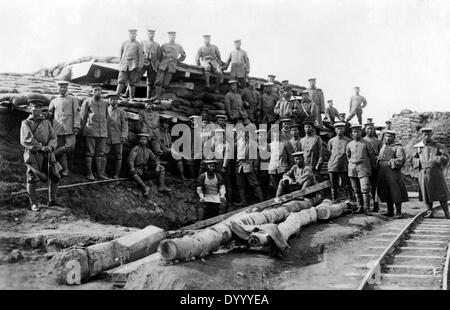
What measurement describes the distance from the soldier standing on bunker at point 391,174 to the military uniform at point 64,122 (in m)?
6.55

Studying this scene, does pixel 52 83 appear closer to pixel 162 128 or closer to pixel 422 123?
pixel 162 128

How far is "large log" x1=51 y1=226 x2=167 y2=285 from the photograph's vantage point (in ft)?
20.2

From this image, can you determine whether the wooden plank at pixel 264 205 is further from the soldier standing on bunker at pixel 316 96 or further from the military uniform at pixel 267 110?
the soldier standing on bunker at pixel 316 96

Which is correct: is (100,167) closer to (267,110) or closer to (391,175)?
(267,110)

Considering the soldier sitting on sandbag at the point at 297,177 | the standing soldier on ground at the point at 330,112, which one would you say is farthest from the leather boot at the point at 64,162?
the standing soldier on ground at the point at 330,112

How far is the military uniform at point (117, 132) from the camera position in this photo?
439 inches

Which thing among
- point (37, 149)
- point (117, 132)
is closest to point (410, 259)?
point (37, 149)

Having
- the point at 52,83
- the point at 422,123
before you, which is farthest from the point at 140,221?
the point at 422,123

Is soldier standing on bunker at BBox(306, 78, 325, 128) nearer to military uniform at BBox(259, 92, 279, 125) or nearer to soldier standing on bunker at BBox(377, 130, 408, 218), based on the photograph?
military uniform at BBox(259, 92, 279, 125)

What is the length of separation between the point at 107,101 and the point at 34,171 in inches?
119

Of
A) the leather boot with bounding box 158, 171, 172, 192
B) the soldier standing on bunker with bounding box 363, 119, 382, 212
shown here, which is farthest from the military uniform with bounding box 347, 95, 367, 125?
the leather boot with bounding box 158, 171, 172, 192

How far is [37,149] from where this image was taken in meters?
9.02

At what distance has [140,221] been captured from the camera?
35.7 feet

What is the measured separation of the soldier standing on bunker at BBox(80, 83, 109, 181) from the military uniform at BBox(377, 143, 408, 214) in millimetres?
5992
